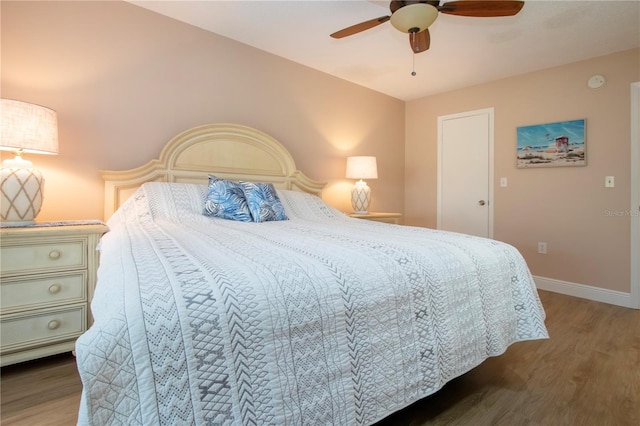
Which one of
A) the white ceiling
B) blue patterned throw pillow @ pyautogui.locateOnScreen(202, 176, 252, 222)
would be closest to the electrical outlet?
the white ceiling

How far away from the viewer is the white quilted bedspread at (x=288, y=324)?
67 centimetres

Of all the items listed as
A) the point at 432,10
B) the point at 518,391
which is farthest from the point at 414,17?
the point at 518,391

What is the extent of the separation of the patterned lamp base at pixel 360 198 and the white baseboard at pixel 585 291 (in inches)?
77.9

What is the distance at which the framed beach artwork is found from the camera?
307cm

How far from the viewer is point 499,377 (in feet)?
5.38

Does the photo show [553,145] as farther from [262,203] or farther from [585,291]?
[262,203]

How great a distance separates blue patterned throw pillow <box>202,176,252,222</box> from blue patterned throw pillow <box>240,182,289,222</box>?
1.8 inches

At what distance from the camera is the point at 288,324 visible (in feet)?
2.71

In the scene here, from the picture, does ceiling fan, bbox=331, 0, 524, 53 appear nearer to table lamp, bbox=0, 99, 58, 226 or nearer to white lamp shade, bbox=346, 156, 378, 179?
white lamp shade, bbox=346, 156, 378, 179

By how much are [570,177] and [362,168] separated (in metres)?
2.05

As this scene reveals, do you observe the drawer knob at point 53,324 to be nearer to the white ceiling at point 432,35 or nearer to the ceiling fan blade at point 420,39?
the white ceiling at point 432,35

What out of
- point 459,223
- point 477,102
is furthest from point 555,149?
point 459,223

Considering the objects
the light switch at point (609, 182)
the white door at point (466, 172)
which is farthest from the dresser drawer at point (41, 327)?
the light switch at point (609, 182)

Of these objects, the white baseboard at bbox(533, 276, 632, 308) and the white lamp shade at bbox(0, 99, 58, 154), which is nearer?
the white lamp shade at bbox(0, 99, 58, 154)
